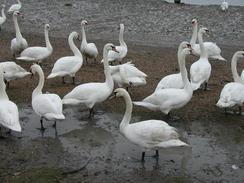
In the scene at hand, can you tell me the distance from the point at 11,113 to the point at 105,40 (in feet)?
39.1

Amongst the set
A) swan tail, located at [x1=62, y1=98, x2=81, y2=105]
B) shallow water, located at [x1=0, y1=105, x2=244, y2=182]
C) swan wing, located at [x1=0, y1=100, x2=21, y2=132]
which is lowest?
shallow water, located at [x1=0, y1=105, x2=244, y2=182]

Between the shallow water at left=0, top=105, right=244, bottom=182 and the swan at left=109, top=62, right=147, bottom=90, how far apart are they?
1.67 meters

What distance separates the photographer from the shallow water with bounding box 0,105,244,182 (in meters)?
8.13

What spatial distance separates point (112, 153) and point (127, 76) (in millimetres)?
3723

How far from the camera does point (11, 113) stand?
9367 mm

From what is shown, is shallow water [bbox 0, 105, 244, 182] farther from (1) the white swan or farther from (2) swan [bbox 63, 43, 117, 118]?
(1) the white swan

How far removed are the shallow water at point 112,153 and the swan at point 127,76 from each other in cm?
167

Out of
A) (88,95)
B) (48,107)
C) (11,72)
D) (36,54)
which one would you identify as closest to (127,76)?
(88,95)

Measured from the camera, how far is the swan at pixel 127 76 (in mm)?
12367

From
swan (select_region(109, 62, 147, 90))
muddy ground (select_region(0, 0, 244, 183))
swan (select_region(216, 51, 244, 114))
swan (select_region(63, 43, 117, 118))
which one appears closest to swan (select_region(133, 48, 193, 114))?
muddy ground (select_region(0, 0, 244, 183))

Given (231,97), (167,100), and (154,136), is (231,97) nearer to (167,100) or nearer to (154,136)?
(167,100)

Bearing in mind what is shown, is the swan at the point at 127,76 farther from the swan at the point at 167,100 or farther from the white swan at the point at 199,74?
the swan at the point at 167,100

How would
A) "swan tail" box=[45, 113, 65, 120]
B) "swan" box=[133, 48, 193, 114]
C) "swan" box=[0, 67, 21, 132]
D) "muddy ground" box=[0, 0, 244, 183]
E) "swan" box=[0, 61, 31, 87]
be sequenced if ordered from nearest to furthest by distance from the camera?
"muddy ground" box=[0, 0, 244, 183], "swan" box=[0, 67, 21, 132], "swan tail" box=[45, 113, 65, 120], "swan" box=[133, 48, 193, 114], "swan" box=[0, 61, 31, 87]

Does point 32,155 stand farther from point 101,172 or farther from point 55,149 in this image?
point 101,172
